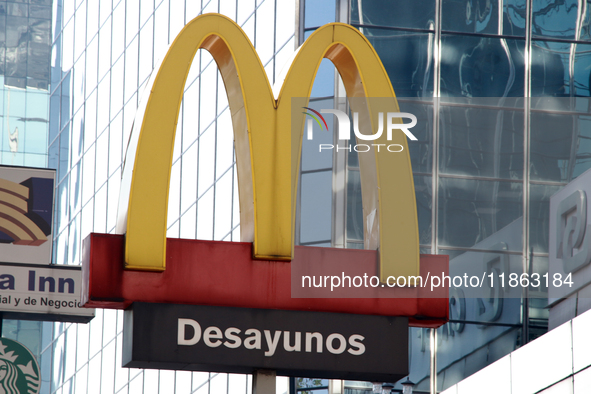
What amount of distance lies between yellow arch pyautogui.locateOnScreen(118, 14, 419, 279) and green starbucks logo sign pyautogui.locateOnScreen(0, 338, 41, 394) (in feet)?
28.5

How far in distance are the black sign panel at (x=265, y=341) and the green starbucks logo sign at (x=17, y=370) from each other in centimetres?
864

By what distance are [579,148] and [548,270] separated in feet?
10.7

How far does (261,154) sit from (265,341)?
190 centimetres

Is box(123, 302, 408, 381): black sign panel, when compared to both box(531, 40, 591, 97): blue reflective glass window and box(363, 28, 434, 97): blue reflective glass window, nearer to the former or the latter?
box(363, 28, 434, 97): blue reflective glass window

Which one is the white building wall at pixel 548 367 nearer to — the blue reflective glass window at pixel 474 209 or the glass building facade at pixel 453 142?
the glass building facade at pixel 453 142

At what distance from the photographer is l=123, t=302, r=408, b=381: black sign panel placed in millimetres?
9547

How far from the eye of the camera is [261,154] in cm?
1027

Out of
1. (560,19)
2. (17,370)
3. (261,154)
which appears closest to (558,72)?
(560,19)

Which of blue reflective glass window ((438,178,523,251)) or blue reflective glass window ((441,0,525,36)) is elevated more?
blue reflective glass window ((441,0,525,36))

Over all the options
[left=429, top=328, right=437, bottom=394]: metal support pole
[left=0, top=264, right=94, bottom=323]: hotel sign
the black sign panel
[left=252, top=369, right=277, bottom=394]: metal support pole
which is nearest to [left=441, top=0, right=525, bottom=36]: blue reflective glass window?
[left=429, top=328, right=437, bottom=394]: metal support pole

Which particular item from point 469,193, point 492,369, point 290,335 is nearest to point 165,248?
point 290,335

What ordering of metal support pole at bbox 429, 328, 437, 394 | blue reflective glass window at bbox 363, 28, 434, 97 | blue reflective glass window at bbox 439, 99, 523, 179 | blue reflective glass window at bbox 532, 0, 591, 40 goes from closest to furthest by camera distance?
metal support pole at bbox 429, 328, 437, 394
blue reflective glass window at bbox 363, 28, 434, 97
blue reflective glass window at bbox 439, 99, 523, 179
blue reflective glass window at bbox 532, 0, 591, 40

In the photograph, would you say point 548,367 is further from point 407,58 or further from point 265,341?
point 407,58

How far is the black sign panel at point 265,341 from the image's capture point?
9547 millimetres
